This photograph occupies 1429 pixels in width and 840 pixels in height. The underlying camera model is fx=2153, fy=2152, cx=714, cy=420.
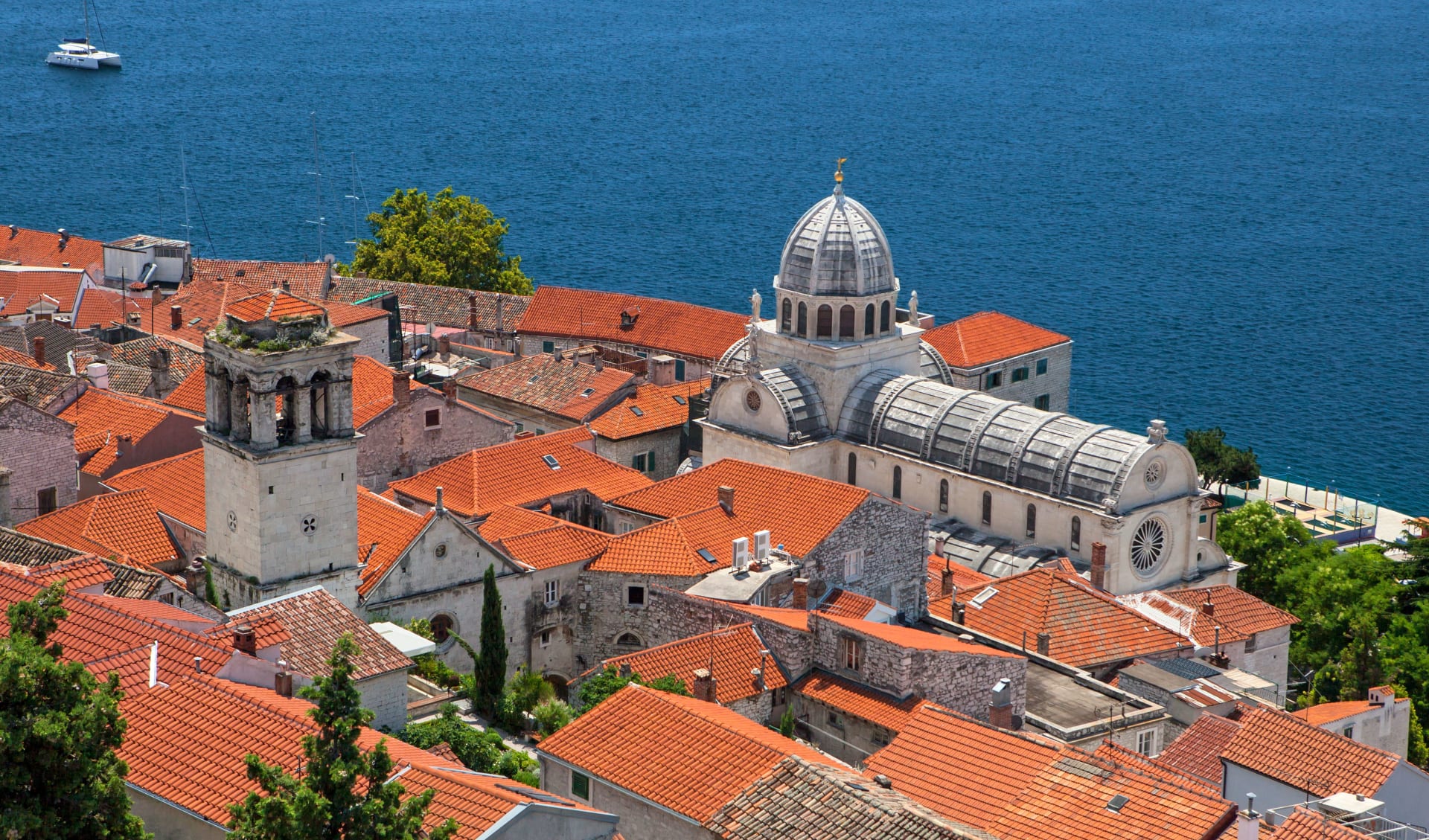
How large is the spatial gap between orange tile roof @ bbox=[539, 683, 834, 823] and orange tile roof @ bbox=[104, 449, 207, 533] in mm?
21046

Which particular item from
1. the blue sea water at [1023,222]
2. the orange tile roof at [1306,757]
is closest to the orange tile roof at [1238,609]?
the orange tile roof at [1306,757]

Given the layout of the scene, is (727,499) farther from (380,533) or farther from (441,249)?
(441,249)

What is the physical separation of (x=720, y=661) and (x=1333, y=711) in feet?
57.4

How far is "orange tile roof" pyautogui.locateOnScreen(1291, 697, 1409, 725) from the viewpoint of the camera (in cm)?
5694

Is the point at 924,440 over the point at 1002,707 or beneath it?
over

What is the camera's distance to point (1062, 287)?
494 feet

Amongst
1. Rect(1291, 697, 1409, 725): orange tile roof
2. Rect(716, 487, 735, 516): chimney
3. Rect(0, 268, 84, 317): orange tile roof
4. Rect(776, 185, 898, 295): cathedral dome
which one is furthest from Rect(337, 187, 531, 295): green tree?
Rect(1291, 697, 1409, 725): orange tile roof

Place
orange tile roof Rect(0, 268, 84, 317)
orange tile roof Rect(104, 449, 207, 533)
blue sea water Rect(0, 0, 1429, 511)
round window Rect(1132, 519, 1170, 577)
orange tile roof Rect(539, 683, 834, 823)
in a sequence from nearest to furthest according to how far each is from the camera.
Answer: orange tile roof Rect(539, 683, 834, 823) → orange tile roof Rect(104, 449, 207, 533) → round window Rect(1132, 519, 1170, 577) → orange tile roof Rect(0, 268, 84, 317) → blue sea water Rect(0, 0, 1429, 511)

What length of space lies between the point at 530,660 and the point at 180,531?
11.0m

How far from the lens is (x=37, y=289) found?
341 feet

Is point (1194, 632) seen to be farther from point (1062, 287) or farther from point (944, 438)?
point (1062, 287)

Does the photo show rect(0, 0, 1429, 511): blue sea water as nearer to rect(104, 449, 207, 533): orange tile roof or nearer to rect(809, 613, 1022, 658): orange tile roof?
rect(809, 613, 1022, 658): orange tile roof

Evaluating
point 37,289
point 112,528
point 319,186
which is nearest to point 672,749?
point 112,528

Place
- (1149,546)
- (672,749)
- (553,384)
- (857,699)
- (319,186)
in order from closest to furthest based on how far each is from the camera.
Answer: (672,749) < (857,699) < (1149,546) < (553,384) < (319,186)
